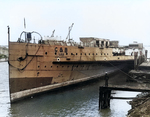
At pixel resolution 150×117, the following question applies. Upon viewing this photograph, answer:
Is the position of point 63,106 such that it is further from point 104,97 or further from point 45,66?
point 45,66

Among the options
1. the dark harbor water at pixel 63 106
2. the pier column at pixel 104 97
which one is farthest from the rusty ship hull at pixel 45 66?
the pier column at pixel 104 97

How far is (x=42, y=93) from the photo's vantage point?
18.3 meters

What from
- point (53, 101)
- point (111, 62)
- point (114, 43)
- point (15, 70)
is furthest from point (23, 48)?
point (114, 43)

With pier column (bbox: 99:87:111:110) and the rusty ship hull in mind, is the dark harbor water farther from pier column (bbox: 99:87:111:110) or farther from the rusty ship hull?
the rusty ship hull

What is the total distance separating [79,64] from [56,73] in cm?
316

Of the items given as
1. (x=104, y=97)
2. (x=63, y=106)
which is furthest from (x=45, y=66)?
(x=104, y=97)

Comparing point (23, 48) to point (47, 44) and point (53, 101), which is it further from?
point (53, 101)

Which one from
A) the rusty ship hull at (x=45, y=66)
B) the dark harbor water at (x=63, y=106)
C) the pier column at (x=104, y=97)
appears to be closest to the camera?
the dark harbor water at (x=63, y=106)

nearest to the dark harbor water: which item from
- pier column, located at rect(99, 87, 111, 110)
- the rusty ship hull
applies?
pier column, located at rect(99, 87, 111, 110)

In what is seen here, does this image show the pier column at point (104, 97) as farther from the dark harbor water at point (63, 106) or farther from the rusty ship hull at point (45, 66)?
the rusty ship hull at point (45, 66)

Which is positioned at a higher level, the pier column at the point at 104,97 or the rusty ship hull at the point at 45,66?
the rusty ship hull at the point at 45,66

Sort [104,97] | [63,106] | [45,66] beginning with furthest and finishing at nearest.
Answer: [45,66], [63,106], [104,97]

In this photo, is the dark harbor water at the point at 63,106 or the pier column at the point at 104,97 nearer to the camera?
the dark harbor water at the point at 63,106

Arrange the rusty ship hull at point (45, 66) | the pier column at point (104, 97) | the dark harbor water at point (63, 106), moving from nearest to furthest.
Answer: the dark harbor water at point (63, 106) < the pier column at point (104, 97) < the rusty ship hull at point (45, 66)
